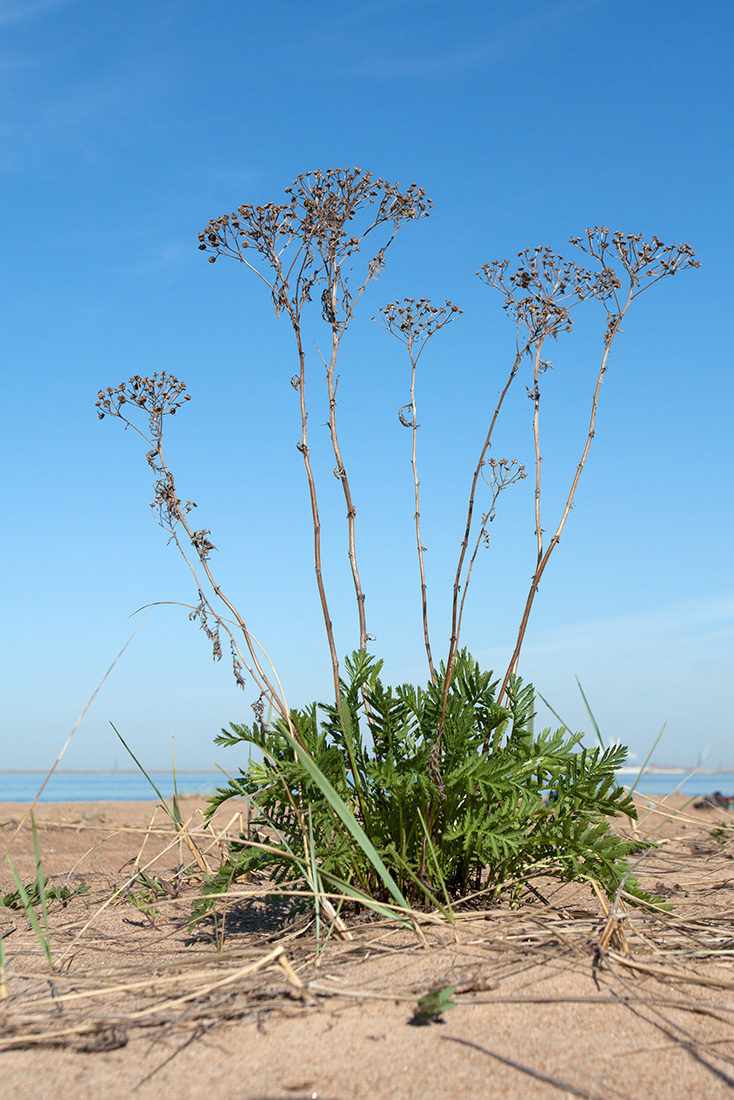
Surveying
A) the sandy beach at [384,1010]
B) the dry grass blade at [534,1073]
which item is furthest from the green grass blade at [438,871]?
the dry grass blade at [534,1073]

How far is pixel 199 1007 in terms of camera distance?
2.36 m

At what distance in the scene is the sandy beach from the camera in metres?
1.98

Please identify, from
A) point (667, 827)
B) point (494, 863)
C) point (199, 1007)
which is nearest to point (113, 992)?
point (199, 1007)

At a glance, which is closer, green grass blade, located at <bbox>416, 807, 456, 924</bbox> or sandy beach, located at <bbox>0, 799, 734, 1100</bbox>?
sandy beach, located at <bbox>0, 799, 734, 1100</bbox>

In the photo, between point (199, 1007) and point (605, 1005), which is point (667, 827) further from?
point (199, 1007)

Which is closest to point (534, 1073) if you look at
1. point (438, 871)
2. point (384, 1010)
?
point (384, 1010)

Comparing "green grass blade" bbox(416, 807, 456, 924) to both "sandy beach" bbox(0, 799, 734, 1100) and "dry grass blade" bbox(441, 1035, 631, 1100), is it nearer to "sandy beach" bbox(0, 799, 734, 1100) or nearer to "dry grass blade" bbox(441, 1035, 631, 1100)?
"sandy beach" bbox(0, 799, 734, 1100)

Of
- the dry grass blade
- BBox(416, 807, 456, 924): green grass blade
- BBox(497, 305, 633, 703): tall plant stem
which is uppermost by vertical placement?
BBox(497, 305, 633, 703): tall plant stem

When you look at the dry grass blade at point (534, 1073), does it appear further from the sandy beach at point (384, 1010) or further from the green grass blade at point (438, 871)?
the green grass blade at point (438, 871)

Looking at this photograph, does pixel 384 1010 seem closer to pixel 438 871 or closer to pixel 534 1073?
pixel 534 1073

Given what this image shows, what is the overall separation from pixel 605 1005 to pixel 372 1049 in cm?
70

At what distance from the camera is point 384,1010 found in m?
2.30

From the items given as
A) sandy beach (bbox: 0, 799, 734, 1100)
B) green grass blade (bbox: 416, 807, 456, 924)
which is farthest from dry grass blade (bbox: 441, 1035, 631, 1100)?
green grass blade (bbox: 416, 807, 456, 924)

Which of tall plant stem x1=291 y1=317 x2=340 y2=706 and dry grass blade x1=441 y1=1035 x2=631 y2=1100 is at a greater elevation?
tall plant stem x1=291 y1=317 x2=340 y2=706
